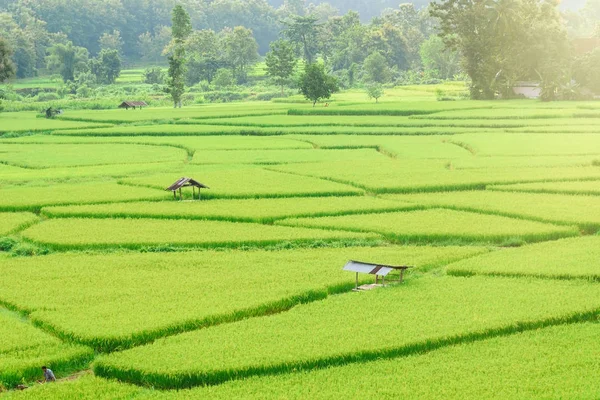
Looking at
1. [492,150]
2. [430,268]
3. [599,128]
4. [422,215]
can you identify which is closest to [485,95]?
[599,128]

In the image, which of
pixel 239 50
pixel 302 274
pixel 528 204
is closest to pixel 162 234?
pixel 302 274

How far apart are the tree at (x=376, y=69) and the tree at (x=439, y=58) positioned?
27.9 feet

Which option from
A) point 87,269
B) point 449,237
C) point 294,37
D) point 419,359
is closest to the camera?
point 419,359

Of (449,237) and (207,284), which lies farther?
(449,237)

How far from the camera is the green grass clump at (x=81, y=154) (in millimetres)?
29750

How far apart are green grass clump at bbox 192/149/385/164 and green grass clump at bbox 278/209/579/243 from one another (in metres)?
10.1

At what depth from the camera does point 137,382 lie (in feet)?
32.0

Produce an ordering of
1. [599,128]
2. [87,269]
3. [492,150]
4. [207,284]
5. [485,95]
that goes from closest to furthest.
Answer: [207,284], [87,269], [492,150], [599,128], [485,95]

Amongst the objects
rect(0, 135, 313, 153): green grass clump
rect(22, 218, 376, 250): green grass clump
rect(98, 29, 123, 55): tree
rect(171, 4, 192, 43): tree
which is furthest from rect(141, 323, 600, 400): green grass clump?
rect(98, 29, 123, 55): tree

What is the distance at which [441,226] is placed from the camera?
17781 millimetres

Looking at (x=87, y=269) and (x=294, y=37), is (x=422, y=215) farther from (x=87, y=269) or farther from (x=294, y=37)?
(x=294, y=37)

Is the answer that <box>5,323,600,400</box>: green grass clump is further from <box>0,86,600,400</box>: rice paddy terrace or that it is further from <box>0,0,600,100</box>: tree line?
<box>0,0,600,100</box>: tree line

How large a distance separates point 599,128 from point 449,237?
22805 millimetres

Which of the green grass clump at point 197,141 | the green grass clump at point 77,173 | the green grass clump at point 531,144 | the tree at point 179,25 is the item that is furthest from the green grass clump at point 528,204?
the tree at point 179,25
